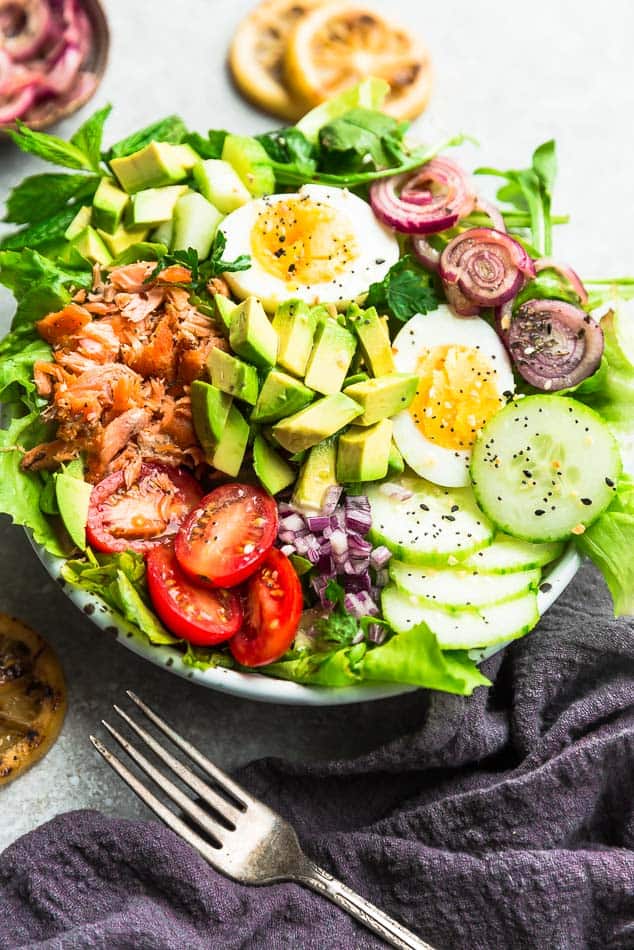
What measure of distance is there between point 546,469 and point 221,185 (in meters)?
1.19

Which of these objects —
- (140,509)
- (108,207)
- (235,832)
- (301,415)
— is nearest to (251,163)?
(108,207)

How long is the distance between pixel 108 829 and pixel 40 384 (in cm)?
116

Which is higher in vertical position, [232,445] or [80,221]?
[80,221]

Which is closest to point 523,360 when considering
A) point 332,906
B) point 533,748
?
point 533,748

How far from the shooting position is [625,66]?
163 inches

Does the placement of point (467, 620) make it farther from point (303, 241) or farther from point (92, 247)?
point (92, 247)

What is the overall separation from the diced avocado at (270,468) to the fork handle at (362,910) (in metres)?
0.99

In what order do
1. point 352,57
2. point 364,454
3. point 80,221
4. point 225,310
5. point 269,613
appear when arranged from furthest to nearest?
point 352,57, point 80,221, point 225,310, point 364,454, point 269,613

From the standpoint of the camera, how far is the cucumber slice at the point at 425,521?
8.99 ft

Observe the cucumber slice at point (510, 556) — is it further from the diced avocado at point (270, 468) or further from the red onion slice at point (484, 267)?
→ the red onion slice at point (484, 267)

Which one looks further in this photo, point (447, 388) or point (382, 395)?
point (447, 388)

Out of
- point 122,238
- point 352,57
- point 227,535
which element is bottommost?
point 227,535

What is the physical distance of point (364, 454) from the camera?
2.75m

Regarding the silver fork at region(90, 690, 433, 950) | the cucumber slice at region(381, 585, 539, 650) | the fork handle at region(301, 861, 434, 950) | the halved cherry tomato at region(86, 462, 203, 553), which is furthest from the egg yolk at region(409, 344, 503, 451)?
the fork handle at region(301, 861, 434, 950)
